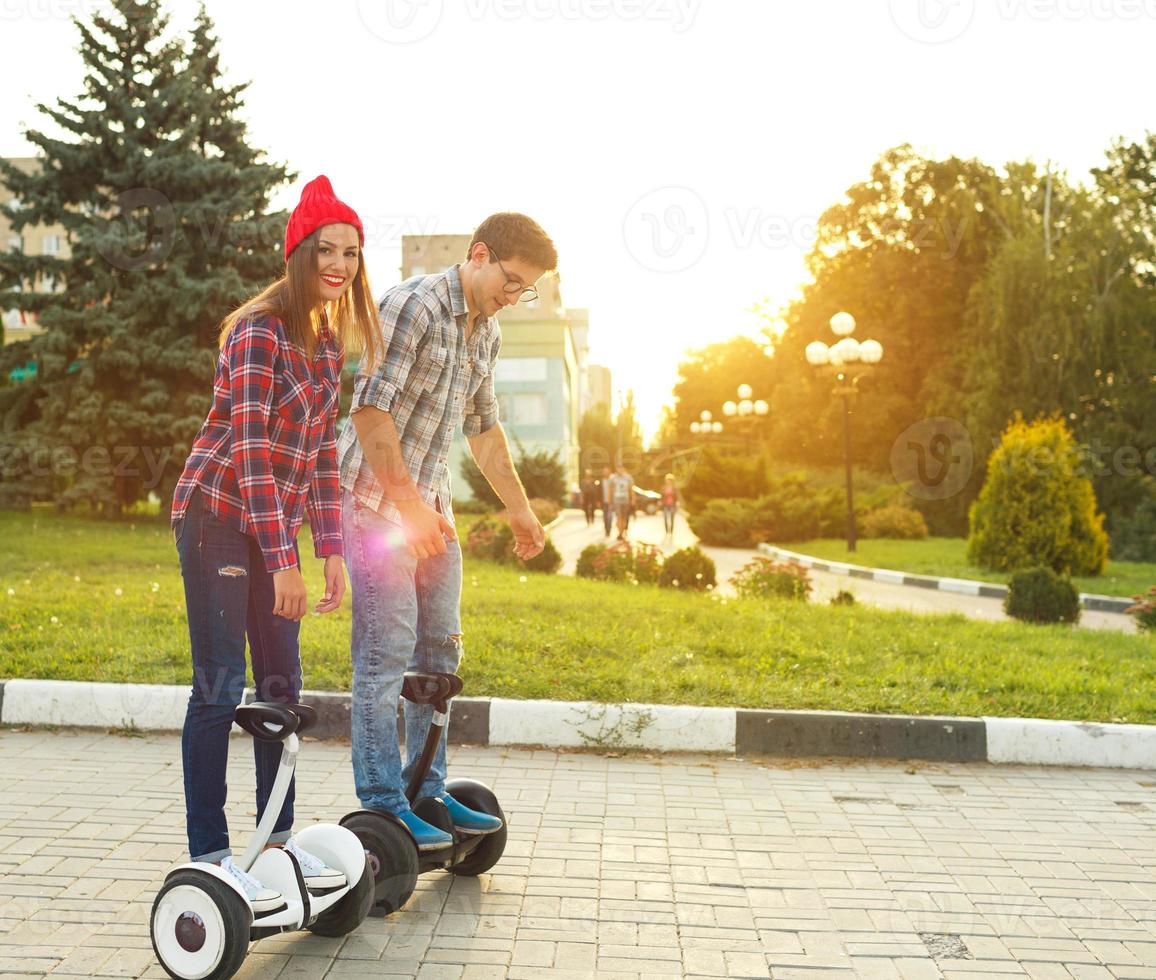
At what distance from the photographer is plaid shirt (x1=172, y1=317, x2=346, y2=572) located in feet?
10.3

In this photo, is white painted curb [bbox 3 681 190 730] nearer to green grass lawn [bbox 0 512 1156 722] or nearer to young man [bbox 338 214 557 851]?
green grass lawn [bbox 0 512 1156 722]

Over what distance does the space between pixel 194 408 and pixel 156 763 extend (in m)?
16.2

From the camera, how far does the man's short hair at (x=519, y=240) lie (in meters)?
3.67

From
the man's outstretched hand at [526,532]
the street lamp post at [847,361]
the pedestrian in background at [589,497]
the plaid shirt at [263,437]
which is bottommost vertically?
the pedestrian in background at [589,497]

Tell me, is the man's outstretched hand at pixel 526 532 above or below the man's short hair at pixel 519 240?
below

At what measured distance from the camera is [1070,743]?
5891 mm

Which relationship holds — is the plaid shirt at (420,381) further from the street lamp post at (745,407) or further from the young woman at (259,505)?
the street lamp post at (745,407)

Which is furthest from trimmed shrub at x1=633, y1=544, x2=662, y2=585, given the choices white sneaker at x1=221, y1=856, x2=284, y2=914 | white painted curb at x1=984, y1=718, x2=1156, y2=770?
white sneaker at x1=221, y1=856, x2=284, y2=914

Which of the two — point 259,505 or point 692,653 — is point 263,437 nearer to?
point 259,505

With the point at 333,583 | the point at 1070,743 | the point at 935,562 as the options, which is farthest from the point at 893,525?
the point at 333,583

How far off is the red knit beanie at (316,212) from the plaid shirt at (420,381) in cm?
37

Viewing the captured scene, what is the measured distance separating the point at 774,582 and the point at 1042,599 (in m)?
2.73

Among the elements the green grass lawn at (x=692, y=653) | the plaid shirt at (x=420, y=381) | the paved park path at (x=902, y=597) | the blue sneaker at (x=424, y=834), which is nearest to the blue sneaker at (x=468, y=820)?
the blue sneaker at (x=424, y=834)

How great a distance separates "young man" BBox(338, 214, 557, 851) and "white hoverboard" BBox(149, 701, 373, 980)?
1.06 feet
